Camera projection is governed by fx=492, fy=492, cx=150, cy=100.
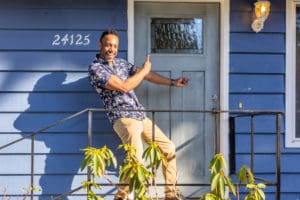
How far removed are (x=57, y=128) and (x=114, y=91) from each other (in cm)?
69

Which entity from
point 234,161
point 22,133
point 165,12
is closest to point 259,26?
point 165,12

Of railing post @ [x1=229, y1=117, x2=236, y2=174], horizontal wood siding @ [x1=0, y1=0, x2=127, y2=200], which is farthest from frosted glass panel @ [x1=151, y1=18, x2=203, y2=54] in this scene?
railing post @ [x1=229, y1=117, x2=236, y2=174]

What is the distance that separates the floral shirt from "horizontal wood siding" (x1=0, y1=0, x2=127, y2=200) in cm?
29

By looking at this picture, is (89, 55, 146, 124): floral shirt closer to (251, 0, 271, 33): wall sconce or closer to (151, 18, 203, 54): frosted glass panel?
(151, 18, 203, 54): frosted glass panel

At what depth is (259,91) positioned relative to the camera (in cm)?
427

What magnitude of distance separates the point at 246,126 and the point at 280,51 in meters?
0.72

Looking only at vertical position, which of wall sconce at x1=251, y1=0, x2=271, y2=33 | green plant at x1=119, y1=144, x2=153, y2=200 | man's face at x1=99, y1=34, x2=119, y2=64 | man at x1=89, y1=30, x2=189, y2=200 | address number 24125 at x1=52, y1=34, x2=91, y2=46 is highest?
wall sconce at x1=251, y1=0, x2=271, y2=33

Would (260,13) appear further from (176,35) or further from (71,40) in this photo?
(71,40)

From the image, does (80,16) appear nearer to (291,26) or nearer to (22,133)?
(22,133)

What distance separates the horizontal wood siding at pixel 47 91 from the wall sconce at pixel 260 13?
1.14 metres

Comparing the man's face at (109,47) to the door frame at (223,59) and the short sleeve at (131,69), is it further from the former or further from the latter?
the door frame at (223,59)

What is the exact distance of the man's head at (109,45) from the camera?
12.6 feet

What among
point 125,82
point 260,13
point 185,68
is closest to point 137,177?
point 125,82

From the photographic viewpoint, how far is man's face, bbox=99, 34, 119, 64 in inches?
151
